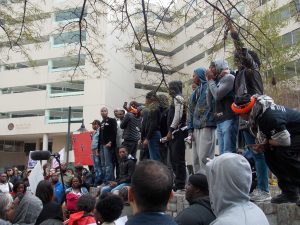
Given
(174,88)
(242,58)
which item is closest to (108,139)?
(174,88)

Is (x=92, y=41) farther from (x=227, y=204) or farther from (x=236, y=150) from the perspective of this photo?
(x=227, y=204)

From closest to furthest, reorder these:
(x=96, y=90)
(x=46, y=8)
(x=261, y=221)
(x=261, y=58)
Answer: (x=261, y=221) → (x=261, y=58) → (x=46, y=8) → (x=96, y=90)

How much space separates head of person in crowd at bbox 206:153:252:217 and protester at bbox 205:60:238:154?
3.05 metres

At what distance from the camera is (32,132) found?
112 feet

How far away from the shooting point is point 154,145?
7.66 meters

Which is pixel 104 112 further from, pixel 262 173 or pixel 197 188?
pixel 197 188

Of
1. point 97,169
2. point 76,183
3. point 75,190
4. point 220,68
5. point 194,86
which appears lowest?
point 75,190

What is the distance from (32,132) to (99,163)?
26.1 metres

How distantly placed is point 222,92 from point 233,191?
318 cm

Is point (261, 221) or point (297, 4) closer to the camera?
point (261, 221)

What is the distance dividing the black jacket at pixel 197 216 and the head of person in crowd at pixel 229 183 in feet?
1.75

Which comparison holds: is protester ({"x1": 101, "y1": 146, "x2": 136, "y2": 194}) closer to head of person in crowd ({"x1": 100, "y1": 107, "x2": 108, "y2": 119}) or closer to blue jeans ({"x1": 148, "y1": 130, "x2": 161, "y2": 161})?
blue jeans ({"x1": 148, "y1": 130, "x2": 161, "y2": 161})

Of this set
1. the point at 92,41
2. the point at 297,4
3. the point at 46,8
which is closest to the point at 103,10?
the point at 92,41

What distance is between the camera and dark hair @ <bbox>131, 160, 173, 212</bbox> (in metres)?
2.12
